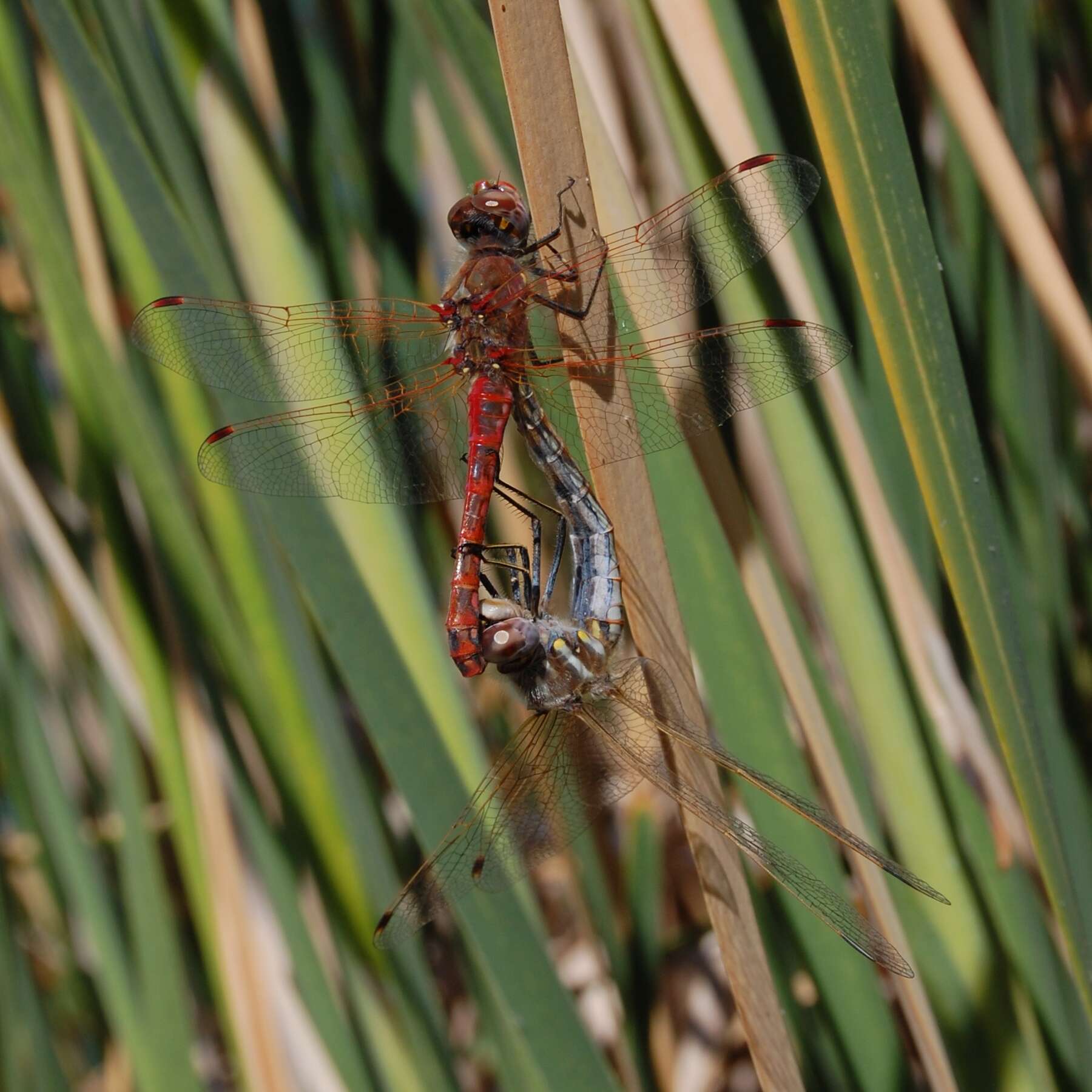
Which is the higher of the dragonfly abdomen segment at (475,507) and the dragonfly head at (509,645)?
the dragonfly abdomen segment at (475,507)

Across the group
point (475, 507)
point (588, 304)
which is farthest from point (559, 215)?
point (475, 507)

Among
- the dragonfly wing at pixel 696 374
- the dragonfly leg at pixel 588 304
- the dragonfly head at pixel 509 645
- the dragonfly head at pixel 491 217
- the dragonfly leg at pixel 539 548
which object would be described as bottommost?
the dragonfly head at pixel 509 645

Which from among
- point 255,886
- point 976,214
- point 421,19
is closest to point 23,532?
point 255,886

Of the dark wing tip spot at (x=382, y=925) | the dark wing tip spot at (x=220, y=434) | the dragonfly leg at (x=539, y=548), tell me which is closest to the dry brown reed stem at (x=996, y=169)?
the dragonfly leg at (x=539, y=548)

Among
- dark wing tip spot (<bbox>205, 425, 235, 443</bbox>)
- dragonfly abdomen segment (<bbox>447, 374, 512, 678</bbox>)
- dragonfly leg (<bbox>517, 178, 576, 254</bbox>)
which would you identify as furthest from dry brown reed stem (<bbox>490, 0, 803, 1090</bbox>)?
dark wing tip spot (<bbox>205, 425, 235, 443</bbox>)

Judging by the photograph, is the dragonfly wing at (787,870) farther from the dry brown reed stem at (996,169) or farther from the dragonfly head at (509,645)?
the dry brown reed stem at (996,169)

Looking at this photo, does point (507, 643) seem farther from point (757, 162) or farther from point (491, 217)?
point (757, 162)

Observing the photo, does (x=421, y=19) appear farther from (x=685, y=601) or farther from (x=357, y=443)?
(x=685, y=601)
